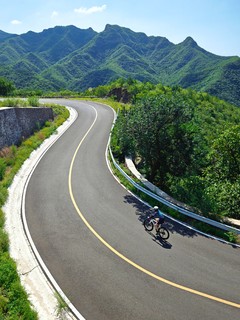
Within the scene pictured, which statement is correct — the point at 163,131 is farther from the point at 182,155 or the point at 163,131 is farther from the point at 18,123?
the point at 18,123

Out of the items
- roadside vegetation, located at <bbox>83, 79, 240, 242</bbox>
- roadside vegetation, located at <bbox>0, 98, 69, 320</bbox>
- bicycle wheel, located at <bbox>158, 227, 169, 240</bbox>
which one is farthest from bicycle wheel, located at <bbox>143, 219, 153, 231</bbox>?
roadside vegetation, located at <bbox>0, 98, 69, 320</bbox>

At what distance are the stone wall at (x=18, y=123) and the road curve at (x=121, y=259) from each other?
7548 millimetres

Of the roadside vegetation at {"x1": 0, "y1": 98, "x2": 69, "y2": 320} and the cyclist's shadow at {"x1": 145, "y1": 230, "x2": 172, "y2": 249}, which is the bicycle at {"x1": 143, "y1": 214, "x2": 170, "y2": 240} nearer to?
the cyclist's shadow at {"x1": 145, "y1": 230, "x2": 172, "y2": 249}

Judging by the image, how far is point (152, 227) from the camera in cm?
1389

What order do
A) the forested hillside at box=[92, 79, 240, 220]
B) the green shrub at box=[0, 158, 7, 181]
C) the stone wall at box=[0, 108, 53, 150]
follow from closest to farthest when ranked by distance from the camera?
the forested hillside at box=[92, 79, 240, 220] → the green shrub at box=[0, 158, 7, 181] → the stone wall at box=[0, 108, 53, 150]

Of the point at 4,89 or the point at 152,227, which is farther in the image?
the point at 4,89

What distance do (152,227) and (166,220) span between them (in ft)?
3.78

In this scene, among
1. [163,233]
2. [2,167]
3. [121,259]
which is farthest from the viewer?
[2,167]

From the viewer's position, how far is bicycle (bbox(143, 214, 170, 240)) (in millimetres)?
13219

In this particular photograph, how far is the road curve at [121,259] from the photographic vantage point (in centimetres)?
937

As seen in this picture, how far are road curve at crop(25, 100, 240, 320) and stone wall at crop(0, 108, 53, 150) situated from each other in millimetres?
7548

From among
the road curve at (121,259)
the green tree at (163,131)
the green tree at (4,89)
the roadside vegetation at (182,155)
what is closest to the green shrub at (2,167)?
the road curve at (121,259)

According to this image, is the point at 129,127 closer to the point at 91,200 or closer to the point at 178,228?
the point at 91,200

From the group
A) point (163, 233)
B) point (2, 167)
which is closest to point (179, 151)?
point (163, 233)
